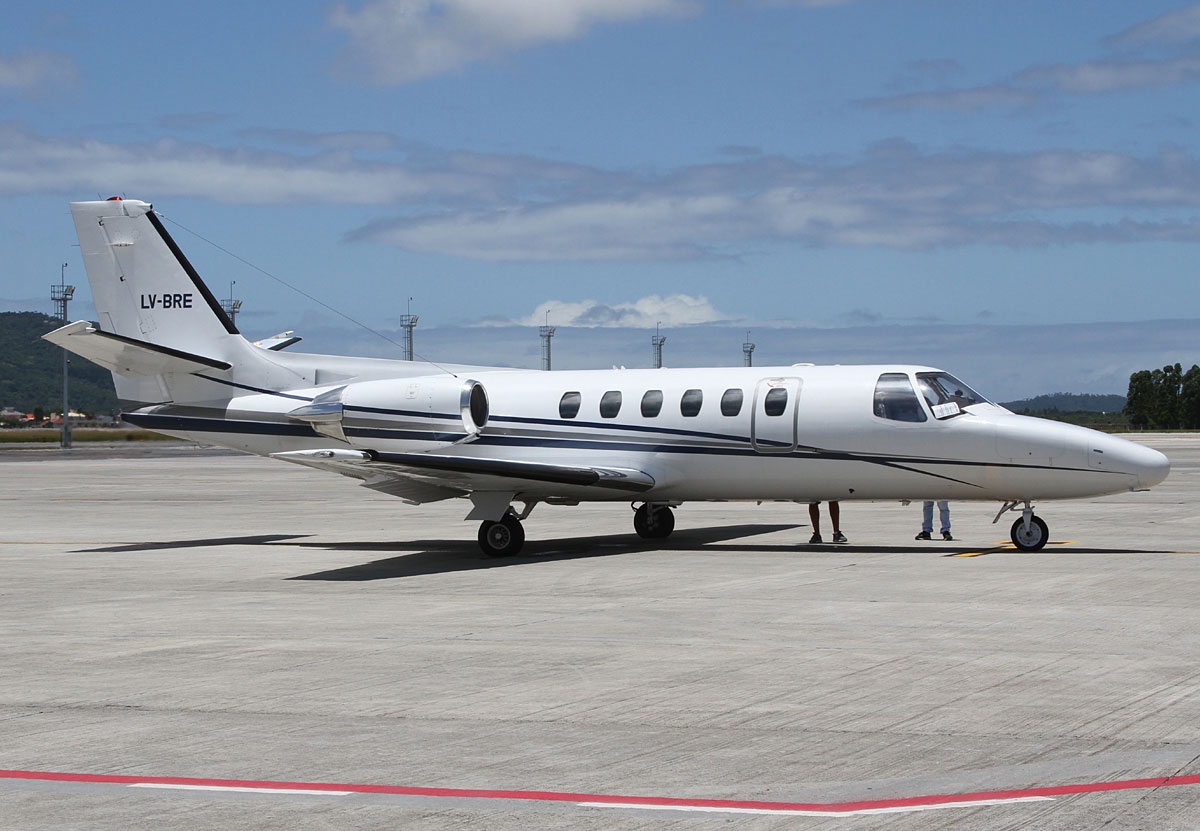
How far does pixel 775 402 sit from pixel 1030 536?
4.37m

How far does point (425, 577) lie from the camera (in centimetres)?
1814

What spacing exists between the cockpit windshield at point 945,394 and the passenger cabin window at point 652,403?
13.9ft

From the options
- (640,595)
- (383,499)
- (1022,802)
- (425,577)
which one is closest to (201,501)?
(383,499)

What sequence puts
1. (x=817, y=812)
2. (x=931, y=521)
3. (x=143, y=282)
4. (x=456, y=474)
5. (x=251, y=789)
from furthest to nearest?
(x=143, y=282)
(x=931, y=521)
(x=456, y=474)
(x=251, y=789)
(x=817, y=812)

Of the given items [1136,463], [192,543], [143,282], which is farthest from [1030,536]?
[143,282]

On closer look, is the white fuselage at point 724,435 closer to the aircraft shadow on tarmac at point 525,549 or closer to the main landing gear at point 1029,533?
the main landing gear at point 1029,533

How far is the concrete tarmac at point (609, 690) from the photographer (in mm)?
6797

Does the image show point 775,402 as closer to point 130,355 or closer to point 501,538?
point 501,538

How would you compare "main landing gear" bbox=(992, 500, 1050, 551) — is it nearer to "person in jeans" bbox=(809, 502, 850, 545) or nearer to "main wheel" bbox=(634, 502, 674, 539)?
"person in jeans" bbox=(809, 502, 850, 545)

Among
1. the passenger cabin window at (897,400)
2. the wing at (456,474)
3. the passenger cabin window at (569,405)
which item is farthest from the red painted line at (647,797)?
the passenger cabin window at (569,405)

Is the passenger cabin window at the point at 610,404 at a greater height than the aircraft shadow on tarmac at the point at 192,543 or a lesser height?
greater

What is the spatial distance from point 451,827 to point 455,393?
15671mm

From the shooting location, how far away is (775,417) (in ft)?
68.9

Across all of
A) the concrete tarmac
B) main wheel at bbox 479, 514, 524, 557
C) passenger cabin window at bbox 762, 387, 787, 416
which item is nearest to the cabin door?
passenger cabin window at bbox 762, 387, 787, 416
